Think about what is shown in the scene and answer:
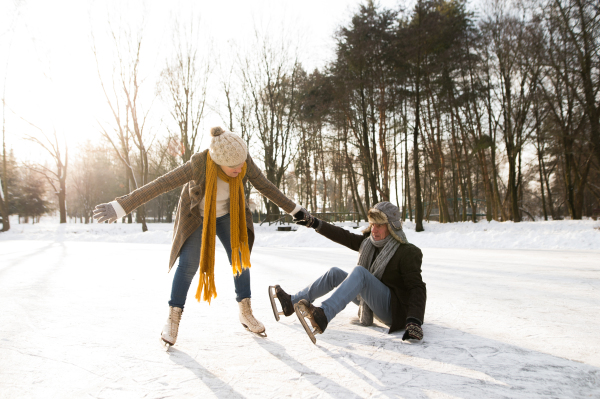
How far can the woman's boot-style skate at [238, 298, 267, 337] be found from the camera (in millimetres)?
2453

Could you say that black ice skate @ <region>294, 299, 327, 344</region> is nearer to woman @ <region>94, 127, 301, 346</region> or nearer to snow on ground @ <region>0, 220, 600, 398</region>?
snow on ground @ <region>0, 220, 600, 398</region>

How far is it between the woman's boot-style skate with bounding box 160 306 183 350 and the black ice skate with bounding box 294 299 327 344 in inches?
31.6

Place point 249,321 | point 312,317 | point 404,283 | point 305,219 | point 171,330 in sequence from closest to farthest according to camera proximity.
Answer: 1. point 312,317
2. point 171,330
3. point 404,283
4. point 249,321
5. point 305,219

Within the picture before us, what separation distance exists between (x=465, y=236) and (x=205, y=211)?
32.7 ft

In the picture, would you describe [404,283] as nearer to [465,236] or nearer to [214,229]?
[214,229]

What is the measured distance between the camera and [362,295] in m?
2.42

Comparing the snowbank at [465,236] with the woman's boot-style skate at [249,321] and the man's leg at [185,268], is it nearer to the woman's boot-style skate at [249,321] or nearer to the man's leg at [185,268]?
the woman's boot-style skate at [249,321]

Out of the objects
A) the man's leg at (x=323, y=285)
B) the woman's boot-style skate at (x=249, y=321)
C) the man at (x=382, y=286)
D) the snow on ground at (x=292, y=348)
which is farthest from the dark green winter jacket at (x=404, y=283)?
the woman's boot-style skate at (x=249, y=321)

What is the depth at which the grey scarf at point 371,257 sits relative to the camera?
2.45 metres

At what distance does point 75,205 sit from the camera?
132 feet

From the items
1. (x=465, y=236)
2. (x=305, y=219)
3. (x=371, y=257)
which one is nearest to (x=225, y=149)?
(x=305, y=219)

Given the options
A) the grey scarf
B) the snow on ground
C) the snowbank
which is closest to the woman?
the snow on ground

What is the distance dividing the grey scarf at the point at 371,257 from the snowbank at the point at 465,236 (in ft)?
27.1

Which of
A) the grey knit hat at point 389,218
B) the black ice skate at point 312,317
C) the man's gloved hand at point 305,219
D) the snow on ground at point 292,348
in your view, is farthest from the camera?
the man's gloved hand at point 305,219
